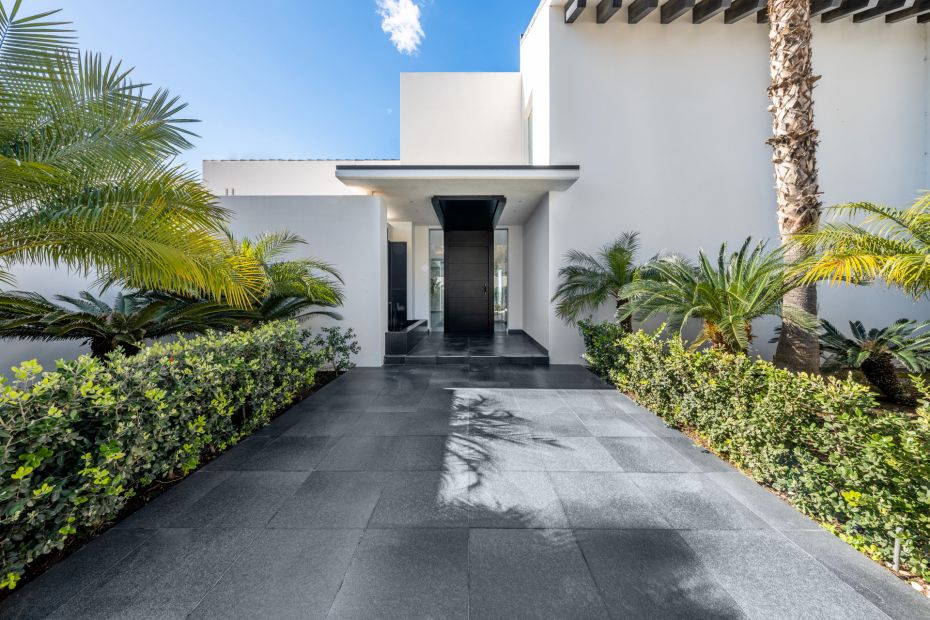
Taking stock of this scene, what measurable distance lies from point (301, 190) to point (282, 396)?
10.0 m

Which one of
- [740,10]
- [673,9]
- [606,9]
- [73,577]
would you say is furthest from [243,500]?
[740,10]

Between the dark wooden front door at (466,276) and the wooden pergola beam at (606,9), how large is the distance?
5469 mm

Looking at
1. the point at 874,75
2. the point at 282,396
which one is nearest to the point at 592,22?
the point at 874,75

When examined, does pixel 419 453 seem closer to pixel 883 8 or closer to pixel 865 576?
pixel 865 576

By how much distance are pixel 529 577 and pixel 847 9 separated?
11653mm

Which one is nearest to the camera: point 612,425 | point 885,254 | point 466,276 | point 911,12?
point 885,254

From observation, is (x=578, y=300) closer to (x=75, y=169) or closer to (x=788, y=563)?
(x=788, y=563)

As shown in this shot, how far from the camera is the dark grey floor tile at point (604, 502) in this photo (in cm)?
232

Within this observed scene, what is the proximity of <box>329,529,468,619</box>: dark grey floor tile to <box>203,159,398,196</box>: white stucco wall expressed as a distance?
1201cm

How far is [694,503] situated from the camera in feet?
8.32

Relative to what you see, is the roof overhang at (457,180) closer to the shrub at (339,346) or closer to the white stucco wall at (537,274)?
the white stucco wall at (537,274)

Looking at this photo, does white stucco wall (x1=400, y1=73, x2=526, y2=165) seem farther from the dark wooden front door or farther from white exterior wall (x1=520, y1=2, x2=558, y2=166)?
the dark wooden front door

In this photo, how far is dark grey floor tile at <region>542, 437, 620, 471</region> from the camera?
3.04 metres

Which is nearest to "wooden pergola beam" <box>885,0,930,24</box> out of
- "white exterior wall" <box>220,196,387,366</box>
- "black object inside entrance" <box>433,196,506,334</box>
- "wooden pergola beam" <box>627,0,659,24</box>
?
"wooden pergola beam" <box>627,0,659,24</box>
